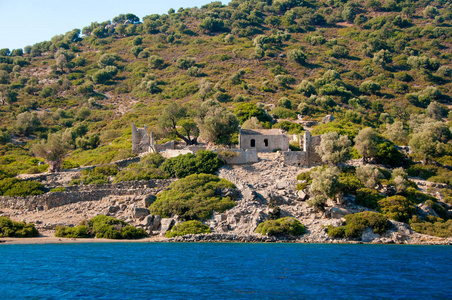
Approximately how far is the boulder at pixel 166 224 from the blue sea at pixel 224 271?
172 inches

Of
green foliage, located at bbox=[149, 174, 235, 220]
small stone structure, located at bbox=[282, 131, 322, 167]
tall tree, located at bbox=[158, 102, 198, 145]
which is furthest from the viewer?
tall tree, located at bbox=[158, 102, 198, 145]

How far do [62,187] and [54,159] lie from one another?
27.2 feet

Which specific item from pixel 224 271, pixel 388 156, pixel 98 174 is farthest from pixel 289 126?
pixel 224 271

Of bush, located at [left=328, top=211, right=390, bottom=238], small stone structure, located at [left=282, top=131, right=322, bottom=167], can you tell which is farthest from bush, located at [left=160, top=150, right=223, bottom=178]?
bush, located at [left=328, top=211, right=390, bottom=238]

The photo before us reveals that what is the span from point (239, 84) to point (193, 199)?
58025 mm

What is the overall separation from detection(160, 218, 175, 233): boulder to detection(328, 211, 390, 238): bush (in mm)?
13500

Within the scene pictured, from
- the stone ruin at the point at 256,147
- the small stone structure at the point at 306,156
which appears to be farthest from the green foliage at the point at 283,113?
the small stone structure at the point at 306,156

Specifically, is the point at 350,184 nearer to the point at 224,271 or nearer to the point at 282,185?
the point at 282,185

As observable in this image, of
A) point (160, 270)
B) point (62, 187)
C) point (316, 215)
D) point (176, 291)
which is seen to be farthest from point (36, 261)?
point (316, 215)

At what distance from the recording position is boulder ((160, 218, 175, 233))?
4399cm

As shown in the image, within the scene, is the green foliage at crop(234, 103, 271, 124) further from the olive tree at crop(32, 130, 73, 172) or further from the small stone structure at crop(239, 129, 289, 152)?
the olive tree at crop(32, 130, 73, 172)

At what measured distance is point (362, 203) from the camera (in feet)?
153

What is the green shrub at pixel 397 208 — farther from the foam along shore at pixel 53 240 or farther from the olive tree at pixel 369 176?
the foam along shore at pixel 53 240

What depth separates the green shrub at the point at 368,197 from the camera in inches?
1826
